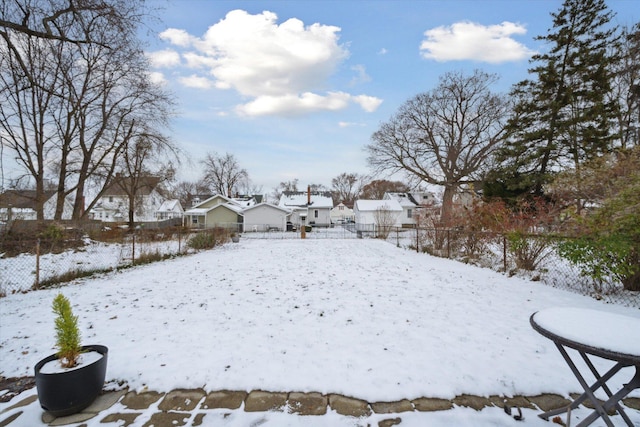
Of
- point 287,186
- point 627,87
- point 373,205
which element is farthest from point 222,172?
point 627,87

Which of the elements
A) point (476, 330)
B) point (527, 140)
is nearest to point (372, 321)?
point (476, 330)

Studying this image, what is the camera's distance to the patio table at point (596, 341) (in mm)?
1504

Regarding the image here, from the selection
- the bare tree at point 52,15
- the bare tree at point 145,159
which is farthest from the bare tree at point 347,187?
the bare tree at point 52,15

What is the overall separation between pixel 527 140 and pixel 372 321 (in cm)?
1830

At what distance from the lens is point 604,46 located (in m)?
14.7

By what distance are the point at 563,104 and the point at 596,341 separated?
19.7 m

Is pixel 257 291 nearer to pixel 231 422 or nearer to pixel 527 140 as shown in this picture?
pixel 231 422

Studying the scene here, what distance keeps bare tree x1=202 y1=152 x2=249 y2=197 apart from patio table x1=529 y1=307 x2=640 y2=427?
45349 millimetres

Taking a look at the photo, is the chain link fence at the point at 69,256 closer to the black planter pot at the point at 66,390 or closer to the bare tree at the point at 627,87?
the black planter pot at the point at 66,390

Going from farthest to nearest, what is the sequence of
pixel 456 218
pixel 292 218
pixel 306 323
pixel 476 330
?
pixel 292 218
pixel 456 218
pixel 306 323
pixel 476 330

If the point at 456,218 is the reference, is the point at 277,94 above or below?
above

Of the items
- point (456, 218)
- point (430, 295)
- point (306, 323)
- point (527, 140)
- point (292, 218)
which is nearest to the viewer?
point (306, 323)

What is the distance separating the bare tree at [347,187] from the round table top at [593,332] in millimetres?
58227

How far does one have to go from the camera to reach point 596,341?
158 centimetres
